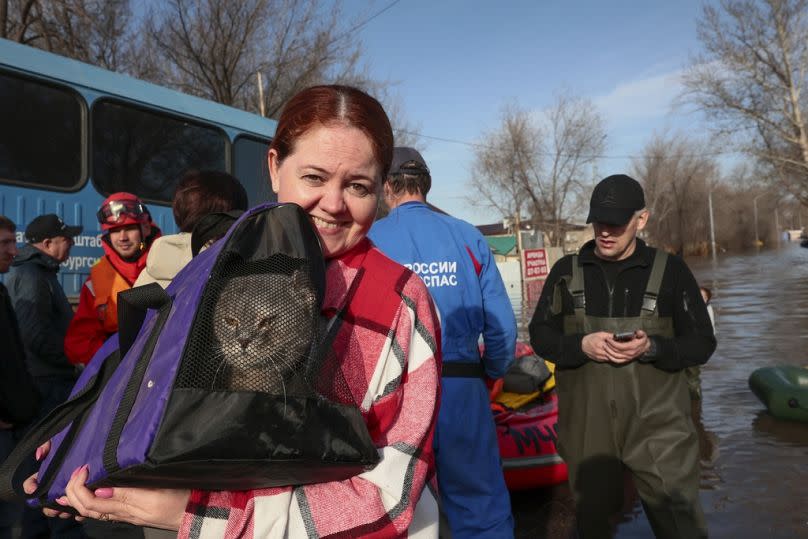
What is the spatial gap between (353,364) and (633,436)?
236 centimetres

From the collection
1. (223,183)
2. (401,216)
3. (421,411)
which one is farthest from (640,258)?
(421,411)

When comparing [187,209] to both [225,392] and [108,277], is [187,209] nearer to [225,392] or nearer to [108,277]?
[108,277]

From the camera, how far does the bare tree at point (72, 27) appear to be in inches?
639

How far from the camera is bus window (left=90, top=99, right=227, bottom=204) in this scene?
6402mm

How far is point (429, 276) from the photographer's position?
324 centimetres

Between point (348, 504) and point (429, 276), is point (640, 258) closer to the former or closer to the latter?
point (429, 276)

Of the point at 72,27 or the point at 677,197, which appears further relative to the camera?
the point at 677,197

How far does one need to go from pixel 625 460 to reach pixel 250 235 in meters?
2.65

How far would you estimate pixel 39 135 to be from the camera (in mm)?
5855

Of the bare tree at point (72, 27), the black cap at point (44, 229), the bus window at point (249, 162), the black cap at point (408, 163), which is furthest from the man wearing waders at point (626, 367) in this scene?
the bare tree at point (72, 27)

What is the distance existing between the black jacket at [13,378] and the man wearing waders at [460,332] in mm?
1930

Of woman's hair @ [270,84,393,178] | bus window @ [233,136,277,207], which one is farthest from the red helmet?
bus window @ [233,136,277,207]

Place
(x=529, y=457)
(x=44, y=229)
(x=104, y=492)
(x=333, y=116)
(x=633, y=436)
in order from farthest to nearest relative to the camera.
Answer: (x=529, y=457) → (x=44, y=229) → (x=633, y=436) → (x=333, y=116) → (x=104, y=492)

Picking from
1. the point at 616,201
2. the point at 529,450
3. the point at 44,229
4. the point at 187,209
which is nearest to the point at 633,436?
the point at 616,201
